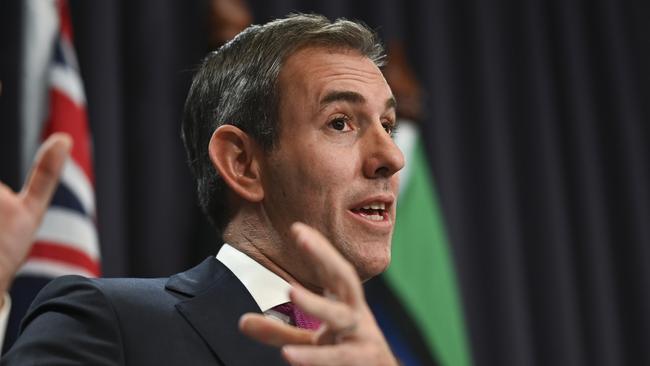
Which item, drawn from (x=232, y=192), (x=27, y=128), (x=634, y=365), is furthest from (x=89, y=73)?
(x=634, y=365)

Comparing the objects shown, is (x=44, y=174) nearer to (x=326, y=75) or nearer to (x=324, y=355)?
(x=324, y=355)

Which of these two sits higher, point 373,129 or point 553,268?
point 373,129

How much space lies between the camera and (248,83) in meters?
1.74

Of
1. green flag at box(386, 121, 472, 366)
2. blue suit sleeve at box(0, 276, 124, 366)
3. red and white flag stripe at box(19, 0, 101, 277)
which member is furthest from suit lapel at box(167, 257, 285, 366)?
green flag at box(386, 121, 472, 366)

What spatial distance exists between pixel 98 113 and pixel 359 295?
2.00 meters

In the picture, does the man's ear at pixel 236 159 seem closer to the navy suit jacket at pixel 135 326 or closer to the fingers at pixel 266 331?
the navy suit jacket at pixel 135 326

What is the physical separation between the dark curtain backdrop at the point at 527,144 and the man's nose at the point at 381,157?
1.49 metres

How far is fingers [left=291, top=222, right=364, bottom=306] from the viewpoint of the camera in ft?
3.45

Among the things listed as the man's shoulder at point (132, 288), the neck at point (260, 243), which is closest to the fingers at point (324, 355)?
the man's shoulder at point (132, 288)

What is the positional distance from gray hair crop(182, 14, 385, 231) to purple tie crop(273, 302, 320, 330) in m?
0.28

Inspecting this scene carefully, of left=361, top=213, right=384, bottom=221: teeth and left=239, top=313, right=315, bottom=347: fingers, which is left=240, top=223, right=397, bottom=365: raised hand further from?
left=361, top=213, right=384, bottom=221: teeth

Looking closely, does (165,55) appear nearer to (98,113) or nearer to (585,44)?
(98,113)

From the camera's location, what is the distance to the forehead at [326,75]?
1705mm

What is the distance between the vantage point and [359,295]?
3.48 ft
